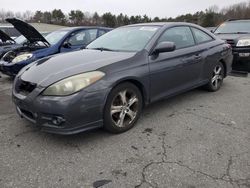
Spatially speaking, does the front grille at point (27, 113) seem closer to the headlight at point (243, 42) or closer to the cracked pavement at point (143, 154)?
the cracked pavement at point (143, 154)

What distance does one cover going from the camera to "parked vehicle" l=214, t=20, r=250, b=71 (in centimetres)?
743

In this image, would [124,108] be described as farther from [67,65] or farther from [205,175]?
[205,175]

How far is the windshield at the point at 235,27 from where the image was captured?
8508 mm

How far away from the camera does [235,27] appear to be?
8.80 m

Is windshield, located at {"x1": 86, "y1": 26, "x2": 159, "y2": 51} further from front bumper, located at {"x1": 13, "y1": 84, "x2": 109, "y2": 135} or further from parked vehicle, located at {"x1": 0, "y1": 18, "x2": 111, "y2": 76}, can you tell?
parked vehicle, located at {"x1": 0, "y1": 18, "x2": 111, "y2": 76}

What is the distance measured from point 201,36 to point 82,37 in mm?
3587

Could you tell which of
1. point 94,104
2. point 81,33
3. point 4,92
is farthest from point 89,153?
point 81,33

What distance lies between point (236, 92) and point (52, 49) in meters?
4.55

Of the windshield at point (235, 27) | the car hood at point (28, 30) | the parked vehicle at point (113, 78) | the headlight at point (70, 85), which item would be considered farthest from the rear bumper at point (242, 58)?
the headlight at point (70, 85)

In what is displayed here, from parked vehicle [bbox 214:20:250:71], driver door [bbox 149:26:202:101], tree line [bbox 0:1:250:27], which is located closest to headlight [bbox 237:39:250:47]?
parked vehicle [bbox 214:20:250:71]

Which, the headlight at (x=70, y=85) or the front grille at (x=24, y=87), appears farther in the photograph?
the front grille at (x=24, y=87)

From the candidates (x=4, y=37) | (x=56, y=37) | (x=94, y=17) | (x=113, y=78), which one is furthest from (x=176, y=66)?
(x=94, y=17)

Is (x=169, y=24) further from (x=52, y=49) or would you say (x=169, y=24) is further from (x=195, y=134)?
(x=52, y=49)

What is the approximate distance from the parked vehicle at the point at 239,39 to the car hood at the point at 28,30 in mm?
5143
